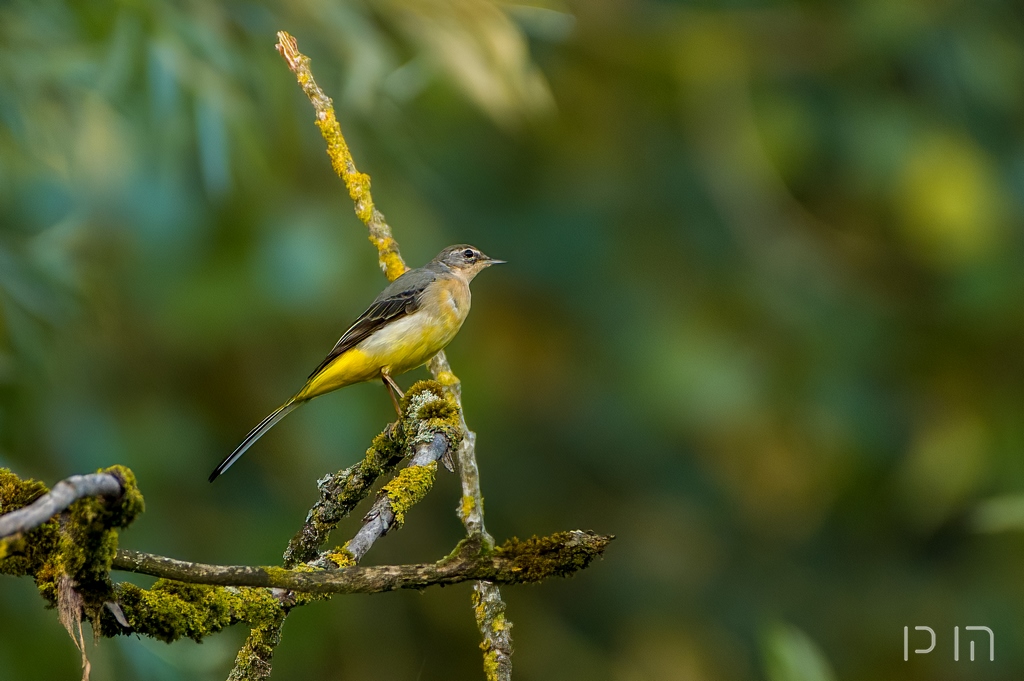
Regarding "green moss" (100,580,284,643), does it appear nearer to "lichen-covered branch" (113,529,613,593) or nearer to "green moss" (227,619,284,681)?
"lichen-covered branch" (113,529,613,593)

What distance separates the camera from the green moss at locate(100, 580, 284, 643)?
6.27ft

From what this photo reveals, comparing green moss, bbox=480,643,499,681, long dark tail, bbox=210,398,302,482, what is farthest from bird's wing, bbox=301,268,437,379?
green moss, bbox=480,643,499,681

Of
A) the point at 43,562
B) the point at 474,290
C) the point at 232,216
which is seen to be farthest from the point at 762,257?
the point at 43,562

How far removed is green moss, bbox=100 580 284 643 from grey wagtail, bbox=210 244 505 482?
2213 mm

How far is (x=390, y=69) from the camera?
18.8 feet

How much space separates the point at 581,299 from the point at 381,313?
5.55 meters

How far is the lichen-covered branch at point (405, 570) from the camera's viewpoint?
1844 millimetres

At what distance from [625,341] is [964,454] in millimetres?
2975

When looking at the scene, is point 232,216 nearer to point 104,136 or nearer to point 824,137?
point 104,136

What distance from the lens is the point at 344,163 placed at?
369 centimetres

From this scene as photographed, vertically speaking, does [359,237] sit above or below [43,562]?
above

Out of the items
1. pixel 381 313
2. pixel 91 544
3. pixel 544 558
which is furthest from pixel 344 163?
pixel 91 544

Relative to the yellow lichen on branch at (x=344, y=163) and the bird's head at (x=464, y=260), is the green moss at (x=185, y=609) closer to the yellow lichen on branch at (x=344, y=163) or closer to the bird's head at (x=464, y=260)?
the yellow lichen on branch at (x=344, y=163)

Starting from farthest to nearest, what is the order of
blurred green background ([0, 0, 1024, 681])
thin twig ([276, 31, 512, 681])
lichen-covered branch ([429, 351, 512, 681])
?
blurred green background ([0, 0, 1024, 681]) < thin twig ([276, 31, 512, 681]) < lichen-covered branch ([429, 351, 512, 681])
